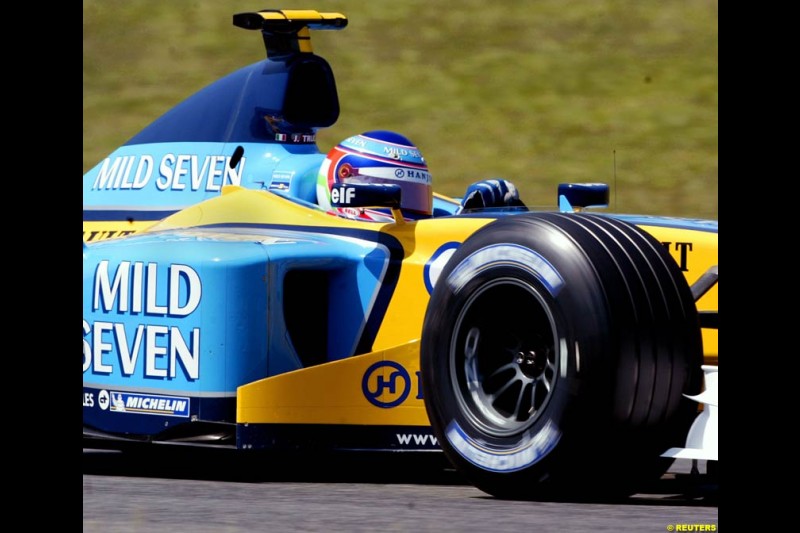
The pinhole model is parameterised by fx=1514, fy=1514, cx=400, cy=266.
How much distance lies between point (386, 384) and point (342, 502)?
897 millimetres

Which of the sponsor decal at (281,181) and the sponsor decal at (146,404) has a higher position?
the sponsor decal at (281,181)

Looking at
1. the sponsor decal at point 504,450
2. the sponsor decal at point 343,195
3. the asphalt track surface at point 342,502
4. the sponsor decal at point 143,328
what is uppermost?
the sponsor decal at point 343,195

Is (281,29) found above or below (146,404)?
above

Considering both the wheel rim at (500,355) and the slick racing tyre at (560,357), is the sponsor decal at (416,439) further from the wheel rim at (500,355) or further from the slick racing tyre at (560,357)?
the wheel rim at (500,355)

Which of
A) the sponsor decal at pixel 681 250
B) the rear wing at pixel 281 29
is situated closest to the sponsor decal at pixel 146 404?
the sponsor decal at pixel 681 250

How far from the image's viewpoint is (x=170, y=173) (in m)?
8.39

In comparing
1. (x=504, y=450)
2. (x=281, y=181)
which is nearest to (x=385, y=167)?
(x=281, y=181)

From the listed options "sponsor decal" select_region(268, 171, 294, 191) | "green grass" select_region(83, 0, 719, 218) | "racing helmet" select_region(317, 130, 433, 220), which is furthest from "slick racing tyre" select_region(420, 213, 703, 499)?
"green grass" select_region(83, 0, 719, 218)

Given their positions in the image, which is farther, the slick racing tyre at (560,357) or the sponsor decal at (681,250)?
the sponsor decal at (681,250)

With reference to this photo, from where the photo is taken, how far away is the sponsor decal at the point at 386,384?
621 cm

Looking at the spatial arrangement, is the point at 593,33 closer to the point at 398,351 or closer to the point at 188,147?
the point at 188,147

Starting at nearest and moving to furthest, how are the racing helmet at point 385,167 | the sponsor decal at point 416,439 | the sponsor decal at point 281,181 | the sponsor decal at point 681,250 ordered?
the sponsor decal at point 681,250 < the sponsor decal at point 416,439 < the racing helmet at point 385,167 < the sponsor decal at point 281,181

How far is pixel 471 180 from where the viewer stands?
2056 cm

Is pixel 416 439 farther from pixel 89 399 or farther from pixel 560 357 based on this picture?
pixel 89 399
